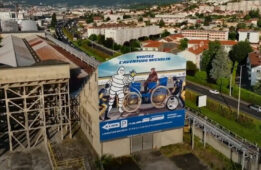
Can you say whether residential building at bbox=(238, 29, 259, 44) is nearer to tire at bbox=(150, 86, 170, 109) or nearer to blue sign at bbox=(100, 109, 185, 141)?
blue sign at bbox=(100, 109, 185, 141)

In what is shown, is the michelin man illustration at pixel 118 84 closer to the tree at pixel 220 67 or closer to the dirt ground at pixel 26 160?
the dirt ground at pixel 26 160

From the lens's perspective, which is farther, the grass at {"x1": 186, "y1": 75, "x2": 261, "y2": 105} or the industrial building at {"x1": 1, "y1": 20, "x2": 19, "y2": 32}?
the industrial building at {"x1": 1, "y1": 20, "x2": 19, "y2": 32}

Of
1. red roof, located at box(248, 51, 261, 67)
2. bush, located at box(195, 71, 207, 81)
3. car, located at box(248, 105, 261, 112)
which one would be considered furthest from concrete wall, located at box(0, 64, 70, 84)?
red roof, located at box(248, 51, 261, 67)

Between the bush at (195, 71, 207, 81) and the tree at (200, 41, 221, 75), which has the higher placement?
the tree at (200, 41, 221, 75)

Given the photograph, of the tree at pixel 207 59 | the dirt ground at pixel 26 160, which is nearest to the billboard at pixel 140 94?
the dirt ground at pixel 26 160

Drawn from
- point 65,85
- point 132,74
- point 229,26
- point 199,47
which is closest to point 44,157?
point 65,85

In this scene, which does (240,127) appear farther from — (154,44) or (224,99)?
(154,44)
